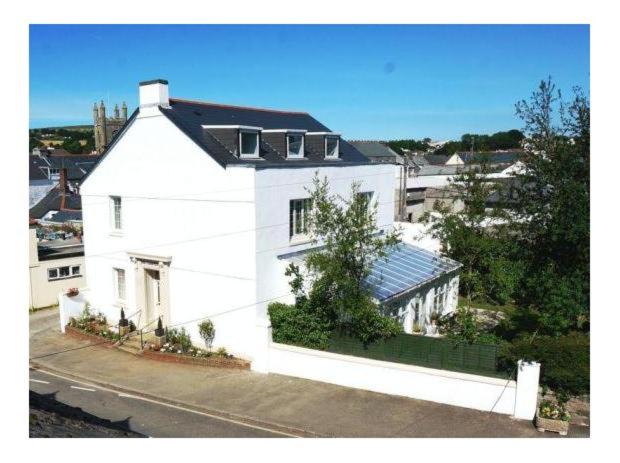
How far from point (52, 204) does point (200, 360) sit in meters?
28.6

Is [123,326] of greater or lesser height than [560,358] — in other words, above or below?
below

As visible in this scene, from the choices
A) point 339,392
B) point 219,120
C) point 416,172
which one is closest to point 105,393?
point 339,392

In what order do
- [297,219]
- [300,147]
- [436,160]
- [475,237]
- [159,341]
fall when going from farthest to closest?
[436,160] → [300,147] → [475,237] → [297,219] → [159,341]

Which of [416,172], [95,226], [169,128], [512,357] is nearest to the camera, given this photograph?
[512,357]

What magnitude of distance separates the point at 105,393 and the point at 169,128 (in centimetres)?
913

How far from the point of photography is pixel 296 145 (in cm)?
A: 2123

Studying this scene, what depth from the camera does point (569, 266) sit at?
14219 millimetres

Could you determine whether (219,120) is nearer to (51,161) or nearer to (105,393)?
(105,393)

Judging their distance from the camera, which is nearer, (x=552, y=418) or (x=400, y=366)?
(x=552, y=418)

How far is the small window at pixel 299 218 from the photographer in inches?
758

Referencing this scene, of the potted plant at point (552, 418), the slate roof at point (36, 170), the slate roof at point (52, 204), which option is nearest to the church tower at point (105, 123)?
the slate roof at point (36, 170)

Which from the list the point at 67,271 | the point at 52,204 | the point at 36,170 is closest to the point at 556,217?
the point at 67,271

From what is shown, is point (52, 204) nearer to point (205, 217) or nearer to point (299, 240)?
point (205, 217)

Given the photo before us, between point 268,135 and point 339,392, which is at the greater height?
point 268,135
